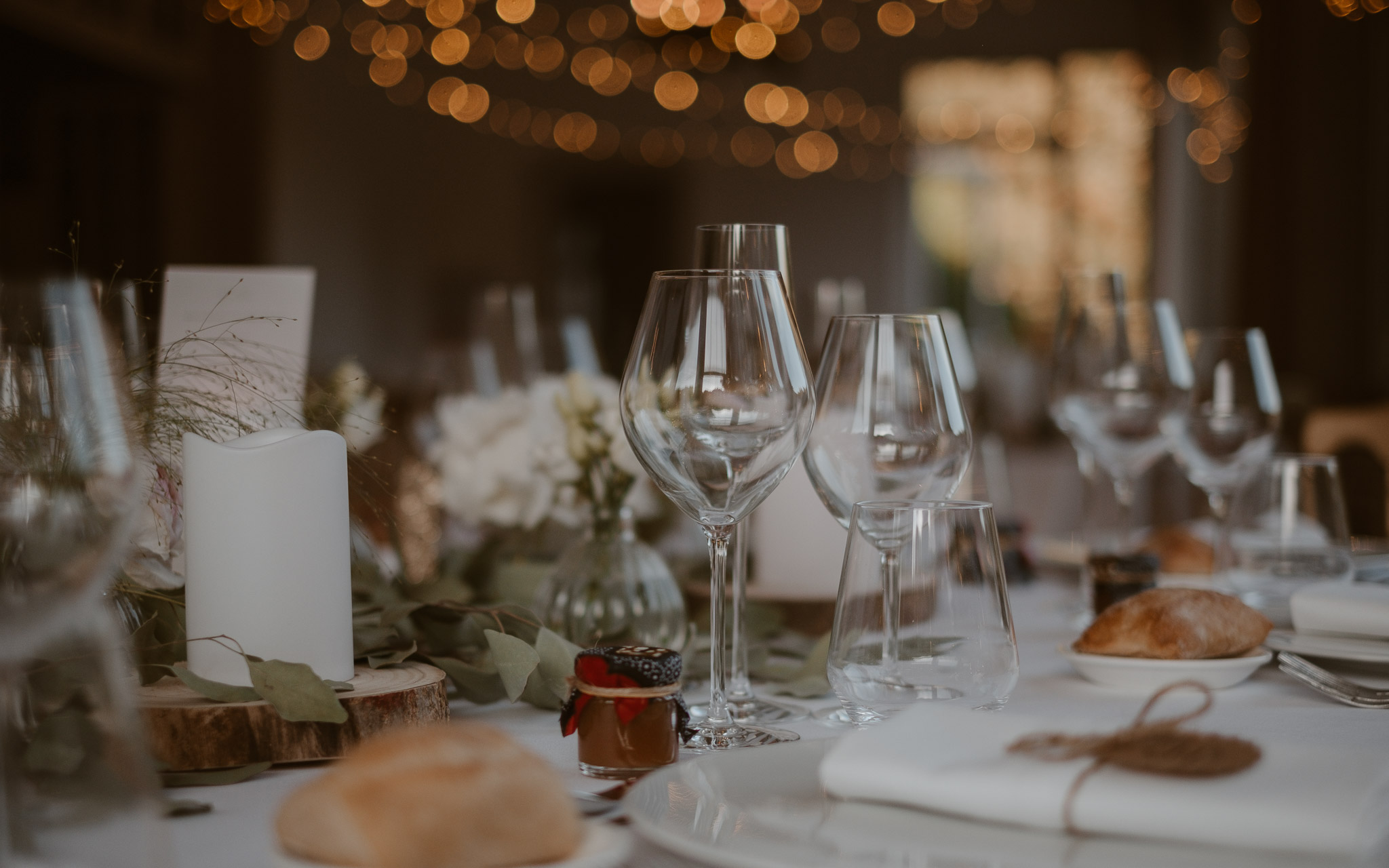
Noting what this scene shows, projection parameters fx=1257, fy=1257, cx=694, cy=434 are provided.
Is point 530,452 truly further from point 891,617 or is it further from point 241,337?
point 891,617

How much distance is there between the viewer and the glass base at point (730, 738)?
69 cm

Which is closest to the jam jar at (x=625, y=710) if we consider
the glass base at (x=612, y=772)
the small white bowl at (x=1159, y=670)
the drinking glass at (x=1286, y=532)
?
the glass base at (x=612, y=772)

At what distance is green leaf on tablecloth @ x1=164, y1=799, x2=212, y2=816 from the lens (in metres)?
0.56

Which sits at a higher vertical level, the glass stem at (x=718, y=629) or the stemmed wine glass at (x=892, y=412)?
the stemmed wine glass at (x=892, y=412)

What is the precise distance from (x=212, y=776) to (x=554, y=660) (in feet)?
0.66

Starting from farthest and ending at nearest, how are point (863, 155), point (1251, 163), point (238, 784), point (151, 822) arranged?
point (863, 155) → point (1251, 163) → point (238, 784) → point (151, 822)

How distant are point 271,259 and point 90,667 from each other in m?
5.73

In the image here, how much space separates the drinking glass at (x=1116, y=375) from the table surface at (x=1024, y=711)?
244 mm

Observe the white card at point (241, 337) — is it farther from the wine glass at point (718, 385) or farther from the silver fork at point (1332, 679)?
the silver fork at point (1332, 679)

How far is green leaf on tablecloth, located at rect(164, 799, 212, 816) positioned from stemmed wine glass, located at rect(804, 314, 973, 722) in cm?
40

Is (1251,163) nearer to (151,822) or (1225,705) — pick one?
(1225,705)

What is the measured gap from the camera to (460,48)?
7.16m

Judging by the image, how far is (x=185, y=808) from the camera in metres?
0.56

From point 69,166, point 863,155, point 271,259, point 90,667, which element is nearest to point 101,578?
point 90,667
